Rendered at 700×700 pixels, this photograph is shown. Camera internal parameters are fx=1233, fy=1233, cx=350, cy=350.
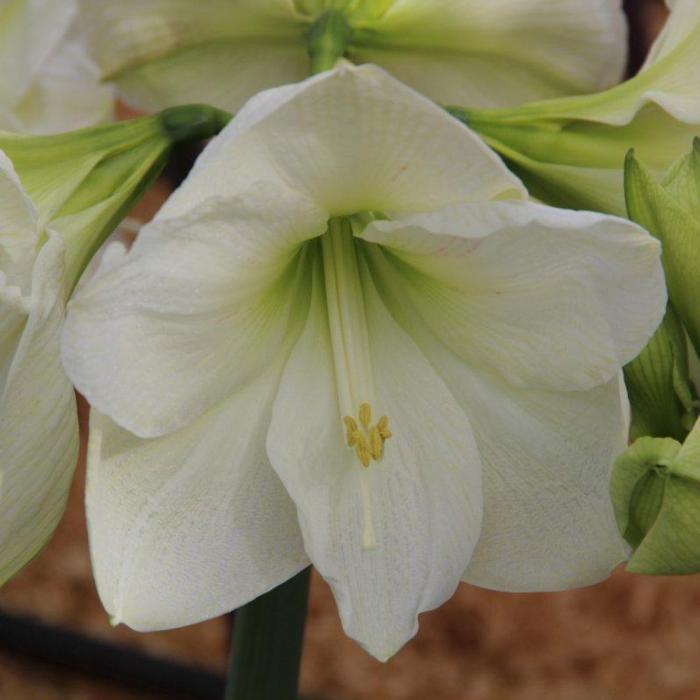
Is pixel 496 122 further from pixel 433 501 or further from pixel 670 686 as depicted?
pixel 670 686

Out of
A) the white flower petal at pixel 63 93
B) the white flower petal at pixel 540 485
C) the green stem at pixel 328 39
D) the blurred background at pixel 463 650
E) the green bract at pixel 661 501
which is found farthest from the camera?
the blurred background at pixel 463 650

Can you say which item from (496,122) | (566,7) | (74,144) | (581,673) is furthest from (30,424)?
(581,673)

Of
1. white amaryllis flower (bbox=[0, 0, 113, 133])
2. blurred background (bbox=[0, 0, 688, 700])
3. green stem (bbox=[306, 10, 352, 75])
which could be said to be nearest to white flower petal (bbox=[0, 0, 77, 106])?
white amaryllis flower (bbox=[0, 0, 113, 133])

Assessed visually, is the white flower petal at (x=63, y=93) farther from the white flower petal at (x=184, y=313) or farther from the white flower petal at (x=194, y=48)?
the white flower petal at (x=184, y=313)

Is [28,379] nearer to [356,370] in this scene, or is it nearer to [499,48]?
[356,370]

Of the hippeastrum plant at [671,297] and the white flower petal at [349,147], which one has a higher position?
the white flower petal at [349,147]

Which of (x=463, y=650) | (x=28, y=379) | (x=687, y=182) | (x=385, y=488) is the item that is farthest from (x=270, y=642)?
(x=463, y=650)

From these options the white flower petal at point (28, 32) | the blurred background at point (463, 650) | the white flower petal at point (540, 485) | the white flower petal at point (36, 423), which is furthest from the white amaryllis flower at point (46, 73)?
the blurred background at point (463, 650)
